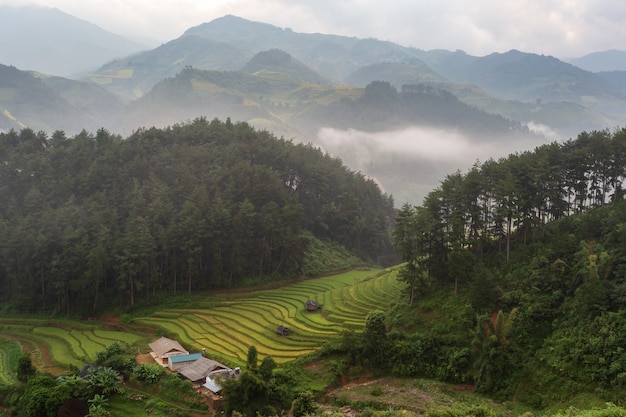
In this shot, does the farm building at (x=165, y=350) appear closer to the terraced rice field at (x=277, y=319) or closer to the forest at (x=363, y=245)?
the terraced rice field at (x=277, y=319)

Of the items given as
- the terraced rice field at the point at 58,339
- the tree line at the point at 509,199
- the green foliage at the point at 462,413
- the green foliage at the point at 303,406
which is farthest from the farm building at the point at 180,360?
the green foliage at the point at 462,413

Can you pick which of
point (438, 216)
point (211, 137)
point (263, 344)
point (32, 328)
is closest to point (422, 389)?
point (263, 344)

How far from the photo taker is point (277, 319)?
41156mm

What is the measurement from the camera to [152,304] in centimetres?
4784

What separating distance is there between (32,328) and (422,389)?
→ 125 ft

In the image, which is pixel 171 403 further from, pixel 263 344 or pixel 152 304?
pixel 152 304

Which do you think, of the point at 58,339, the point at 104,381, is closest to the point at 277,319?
the point at 104,381

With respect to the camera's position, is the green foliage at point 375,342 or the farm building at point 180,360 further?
the farm building at point 180,360

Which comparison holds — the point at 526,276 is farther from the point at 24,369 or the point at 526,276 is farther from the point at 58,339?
the point at 58,339

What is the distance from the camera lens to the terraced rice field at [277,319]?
117 ft

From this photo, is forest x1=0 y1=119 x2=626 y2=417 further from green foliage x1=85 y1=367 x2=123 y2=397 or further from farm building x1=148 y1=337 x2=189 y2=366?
green foliage x1=85 y1=367 x2=123 y2=397

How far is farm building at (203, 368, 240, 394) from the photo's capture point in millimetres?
28834

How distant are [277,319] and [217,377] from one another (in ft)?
42.2

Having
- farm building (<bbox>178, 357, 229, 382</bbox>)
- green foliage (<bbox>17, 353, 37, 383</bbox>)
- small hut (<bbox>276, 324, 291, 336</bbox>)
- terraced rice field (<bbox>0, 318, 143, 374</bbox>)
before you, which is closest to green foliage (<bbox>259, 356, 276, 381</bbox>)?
farm building (<bbox>178, 357, 229, 382</bbox>)
